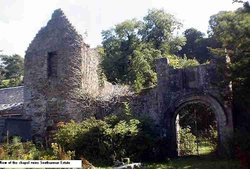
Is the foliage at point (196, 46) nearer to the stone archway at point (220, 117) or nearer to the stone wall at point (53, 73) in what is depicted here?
the stone wall at point (53, 73)

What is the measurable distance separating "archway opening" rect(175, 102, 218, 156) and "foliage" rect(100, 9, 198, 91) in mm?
12422

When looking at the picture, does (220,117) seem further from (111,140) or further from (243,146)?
(111,140)

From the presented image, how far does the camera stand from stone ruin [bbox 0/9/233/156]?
57.8 ft

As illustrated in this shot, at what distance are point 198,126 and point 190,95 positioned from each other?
27.9 ft

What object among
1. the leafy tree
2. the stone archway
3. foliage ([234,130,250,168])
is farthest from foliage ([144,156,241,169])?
the leafy tree

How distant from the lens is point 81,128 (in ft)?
55.9

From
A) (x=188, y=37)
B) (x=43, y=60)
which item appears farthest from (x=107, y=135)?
(x=188, y=37)

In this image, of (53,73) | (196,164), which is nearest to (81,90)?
(53,73)

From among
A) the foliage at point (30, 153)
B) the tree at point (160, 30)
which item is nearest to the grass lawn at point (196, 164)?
the foliage at point (30, 153)

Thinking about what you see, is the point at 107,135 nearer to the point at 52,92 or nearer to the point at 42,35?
the point at 52,92

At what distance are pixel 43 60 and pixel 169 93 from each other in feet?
24.3

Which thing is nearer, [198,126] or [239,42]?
[239,42]

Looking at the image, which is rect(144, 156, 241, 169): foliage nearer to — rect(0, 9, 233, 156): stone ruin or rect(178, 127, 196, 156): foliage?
rect(0, 9, 233, 156): stone ruin

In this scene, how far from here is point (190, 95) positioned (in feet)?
57.7
